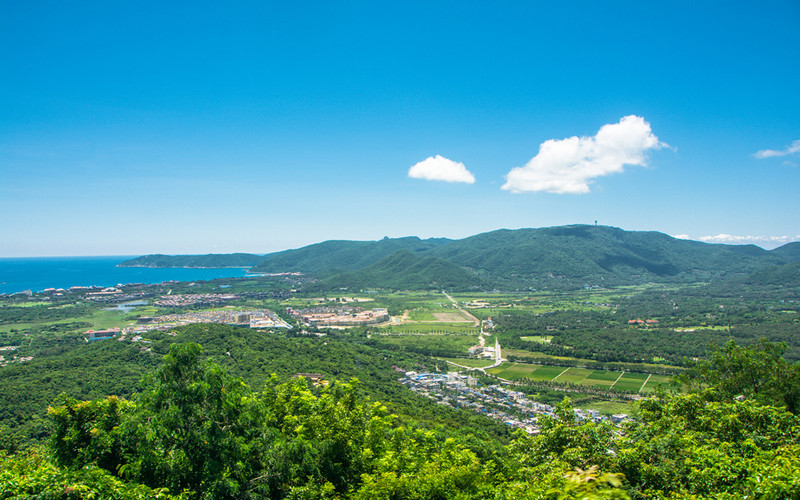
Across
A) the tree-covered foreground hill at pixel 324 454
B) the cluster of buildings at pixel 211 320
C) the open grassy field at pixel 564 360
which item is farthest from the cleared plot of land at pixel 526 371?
the cluster of buildings at pixel 211 320

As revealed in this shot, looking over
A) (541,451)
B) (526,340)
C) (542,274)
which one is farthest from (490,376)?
(542,274)

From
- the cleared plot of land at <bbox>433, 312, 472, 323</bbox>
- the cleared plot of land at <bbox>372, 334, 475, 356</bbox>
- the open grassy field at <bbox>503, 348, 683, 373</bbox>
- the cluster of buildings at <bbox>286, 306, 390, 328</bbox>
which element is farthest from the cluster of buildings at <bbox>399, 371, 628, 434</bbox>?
the cleared plot of land at <bbox>433, 312, 472, 323</bbox>

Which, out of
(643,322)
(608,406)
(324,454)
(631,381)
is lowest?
(631,381)

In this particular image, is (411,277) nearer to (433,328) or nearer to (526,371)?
(433,328)

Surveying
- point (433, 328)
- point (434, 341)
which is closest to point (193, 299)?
point (433, 328)

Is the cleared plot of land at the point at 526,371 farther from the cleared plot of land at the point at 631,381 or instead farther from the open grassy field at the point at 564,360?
the cleared plot of land at the point at 631,381

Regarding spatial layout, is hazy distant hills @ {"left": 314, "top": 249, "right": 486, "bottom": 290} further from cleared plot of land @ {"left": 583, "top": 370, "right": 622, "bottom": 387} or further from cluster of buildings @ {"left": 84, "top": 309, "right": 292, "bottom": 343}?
cleared plot of land @ {"left": 583, "top": 370, "right": 622, "bottom": 387}
